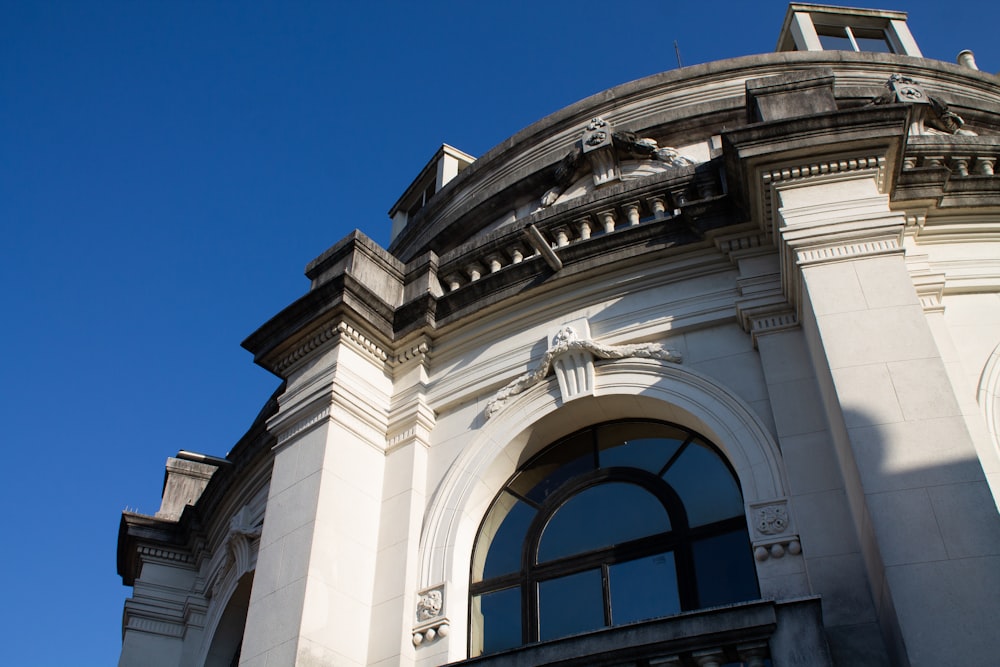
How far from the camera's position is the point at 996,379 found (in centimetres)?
Result: 1004

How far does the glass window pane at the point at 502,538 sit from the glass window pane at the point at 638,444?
1144mm

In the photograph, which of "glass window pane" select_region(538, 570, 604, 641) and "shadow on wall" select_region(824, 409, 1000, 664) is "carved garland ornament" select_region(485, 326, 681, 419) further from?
"shadow on wall" select_region(824, 409, 1000, 664)

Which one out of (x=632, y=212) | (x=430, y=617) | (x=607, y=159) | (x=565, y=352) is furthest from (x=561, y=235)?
(x=430, y=617)

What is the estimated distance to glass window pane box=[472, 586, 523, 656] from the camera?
1074 centimetres

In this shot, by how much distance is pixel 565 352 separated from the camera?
11875 millimetres

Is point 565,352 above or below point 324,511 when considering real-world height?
above

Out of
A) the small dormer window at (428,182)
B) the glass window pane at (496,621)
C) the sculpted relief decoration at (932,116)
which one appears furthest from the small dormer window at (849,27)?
the glass window pane at (496,621)

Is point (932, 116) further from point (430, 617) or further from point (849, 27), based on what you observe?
point (430, 617)

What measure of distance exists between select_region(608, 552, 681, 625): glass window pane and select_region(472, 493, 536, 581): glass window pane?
1.32 m

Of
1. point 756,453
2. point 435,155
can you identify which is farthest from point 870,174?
point 435,155

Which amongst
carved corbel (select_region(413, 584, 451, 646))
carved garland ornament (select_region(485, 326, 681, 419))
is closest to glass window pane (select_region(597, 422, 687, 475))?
carved garland ornament (select_region(485, 326, 681, 419))

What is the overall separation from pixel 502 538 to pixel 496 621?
1053 mm

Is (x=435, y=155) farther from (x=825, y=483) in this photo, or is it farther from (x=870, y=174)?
(x=825, y=483)

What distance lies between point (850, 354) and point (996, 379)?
198 cm
